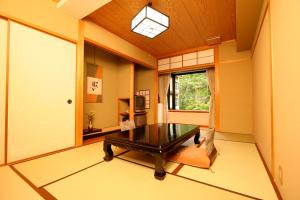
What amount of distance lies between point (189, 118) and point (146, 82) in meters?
2.02

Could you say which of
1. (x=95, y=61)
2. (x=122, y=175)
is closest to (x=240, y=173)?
(x=122, y=175)

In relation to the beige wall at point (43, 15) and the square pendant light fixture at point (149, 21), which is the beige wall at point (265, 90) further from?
the beige wall at point (43, 15)

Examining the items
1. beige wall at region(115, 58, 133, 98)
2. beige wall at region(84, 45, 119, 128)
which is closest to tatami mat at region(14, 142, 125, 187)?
beige wall at region(84, 45, 119, 128)

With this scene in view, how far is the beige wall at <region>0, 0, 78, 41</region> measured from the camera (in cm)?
190

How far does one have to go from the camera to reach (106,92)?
434 cm

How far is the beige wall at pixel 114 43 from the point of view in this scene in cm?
288

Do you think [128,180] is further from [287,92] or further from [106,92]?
[106,92]

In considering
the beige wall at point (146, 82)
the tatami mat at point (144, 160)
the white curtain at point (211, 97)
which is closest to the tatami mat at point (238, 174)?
the tatami mat at point (144, 160)

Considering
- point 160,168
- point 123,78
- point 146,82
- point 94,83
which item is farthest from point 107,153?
point 146,82

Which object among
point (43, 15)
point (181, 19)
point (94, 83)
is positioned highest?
point (181, 19)

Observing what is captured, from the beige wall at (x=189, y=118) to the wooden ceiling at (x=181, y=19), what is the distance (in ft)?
7.35

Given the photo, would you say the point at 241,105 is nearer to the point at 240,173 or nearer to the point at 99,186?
the point at 240,173

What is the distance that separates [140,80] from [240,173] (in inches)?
176

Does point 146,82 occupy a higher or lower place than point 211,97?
higher
